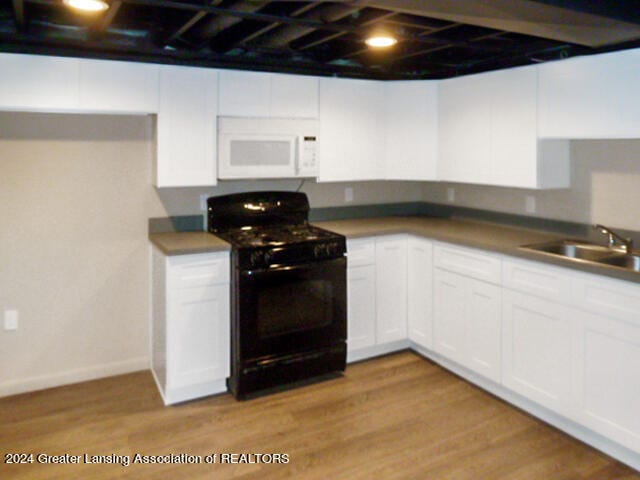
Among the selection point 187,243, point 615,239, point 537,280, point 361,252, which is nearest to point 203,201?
point 187,243

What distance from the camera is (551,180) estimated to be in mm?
3416

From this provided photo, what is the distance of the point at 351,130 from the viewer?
13.3 ft

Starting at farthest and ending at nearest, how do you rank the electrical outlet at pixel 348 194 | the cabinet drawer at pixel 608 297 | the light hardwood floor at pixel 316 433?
the electrical outlet at pixel 348 194, the light hardwood floor at pixel 316 433, the cabinet drawer at pixel 608 297

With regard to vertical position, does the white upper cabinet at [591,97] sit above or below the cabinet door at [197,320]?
above

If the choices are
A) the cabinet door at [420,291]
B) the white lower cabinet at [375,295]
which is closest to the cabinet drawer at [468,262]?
the cabinet door at [420,291]

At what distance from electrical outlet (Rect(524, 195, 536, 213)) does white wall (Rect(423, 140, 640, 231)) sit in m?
0.02

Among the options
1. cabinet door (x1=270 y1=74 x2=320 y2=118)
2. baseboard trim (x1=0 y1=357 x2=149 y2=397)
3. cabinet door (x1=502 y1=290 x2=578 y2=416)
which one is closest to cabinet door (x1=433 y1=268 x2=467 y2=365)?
cabinet door (x1=502 y1=290 x2=578 y2=416)

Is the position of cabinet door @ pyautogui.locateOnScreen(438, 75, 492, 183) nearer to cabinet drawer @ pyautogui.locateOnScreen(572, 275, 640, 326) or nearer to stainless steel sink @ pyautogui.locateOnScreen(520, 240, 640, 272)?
stainless steel sink @ pyautogui.locateOnScreen(520, 240, 640, 272)

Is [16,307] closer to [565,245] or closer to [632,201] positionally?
[565,245]

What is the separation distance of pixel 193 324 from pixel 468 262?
173 centimetres

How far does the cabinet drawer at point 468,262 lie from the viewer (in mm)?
3287

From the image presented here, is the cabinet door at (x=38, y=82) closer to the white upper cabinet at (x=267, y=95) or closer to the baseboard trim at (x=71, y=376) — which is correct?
the white upper cabinet at (x=267, y=95)

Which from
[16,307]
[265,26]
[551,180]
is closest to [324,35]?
[265,26]

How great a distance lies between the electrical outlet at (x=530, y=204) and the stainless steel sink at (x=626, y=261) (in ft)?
2.60
